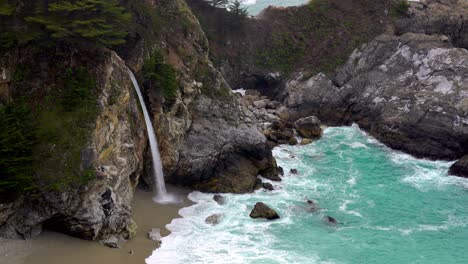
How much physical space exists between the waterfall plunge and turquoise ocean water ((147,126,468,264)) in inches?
88.2

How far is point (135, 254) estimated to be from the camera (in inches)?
1063

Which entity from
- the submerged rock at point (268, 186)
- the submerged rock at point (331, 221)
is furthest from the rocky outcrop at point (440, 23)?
the submerged rock at point (331, 221)

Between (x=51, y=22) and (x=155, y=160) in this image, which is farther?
(x=155, y=160)

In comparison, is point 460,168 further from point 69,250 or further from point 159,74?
point 69,250

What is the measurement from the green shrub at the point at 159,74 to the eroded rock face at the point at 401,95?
2426 centimetres

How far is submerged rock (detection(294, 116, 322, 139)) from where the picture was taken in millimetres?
52469

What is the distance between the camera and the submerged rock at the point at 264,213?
3309 centimetres

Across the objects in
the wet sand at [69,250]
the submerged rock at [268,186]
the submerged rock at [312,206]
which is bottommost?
the wet sand at [69,250]

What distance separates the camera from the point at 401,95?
53.3 meters

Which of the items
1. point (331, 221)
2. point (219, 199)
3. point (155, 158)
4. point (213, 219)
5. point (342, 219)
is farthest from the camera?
point (219, 199)

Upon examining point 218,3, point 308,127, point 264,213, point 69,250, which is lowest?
point 69,250

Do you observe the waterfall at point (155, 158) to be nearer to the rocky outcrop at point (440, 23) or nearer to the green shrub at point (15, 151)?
the green shrub at point (15, 151)

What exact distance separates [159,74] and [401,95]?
30269 mm

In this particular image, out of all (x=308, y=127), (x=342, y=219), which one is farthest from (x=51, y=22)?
(x=308, y=127)
